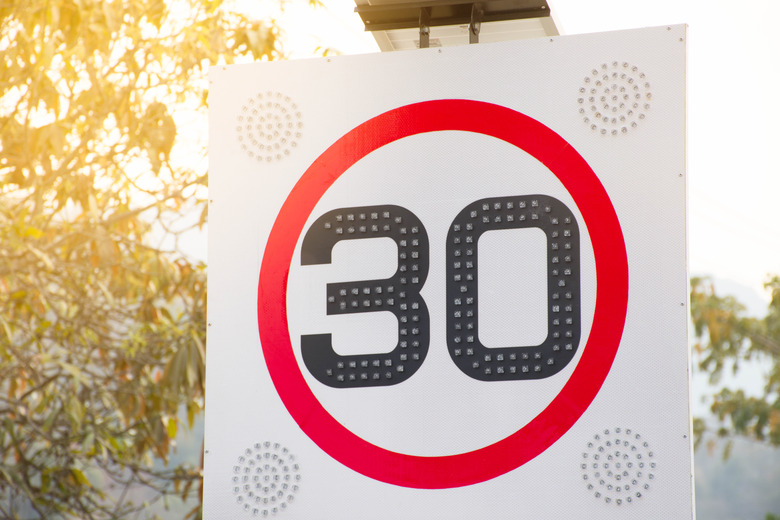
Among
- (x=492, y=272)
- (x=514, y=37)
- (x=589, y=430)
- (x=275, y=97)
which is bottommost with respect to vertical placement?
(x=589, y=430)

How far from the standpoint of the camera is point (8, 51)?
412cm

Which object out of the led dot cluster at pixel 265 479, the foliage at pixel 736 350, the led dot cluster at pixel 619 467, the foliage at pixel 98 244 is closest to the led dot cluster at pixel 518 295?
the led dot cluster at pixel 619 467

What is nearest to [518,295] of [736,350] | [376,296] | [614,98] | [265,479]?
[376,296]

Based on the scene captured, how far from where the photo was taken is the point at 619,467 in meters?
1.64

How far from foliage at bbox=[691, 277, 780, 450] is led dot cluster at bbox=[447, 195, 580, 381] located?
10934 mm

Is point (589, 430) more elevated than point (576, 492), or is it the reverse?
point (589, 430)

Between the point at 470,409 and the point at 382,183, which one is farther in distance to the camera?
the point at 382,183

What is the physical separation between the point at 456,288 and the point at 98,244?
11.2 feet

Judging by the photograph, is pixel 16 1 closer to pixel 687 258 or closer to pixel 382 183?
pixel 382 183

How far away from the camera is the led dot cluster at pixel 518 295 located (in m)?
1.73

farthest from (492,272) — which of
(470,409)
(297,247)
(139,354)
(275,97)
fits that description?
(139,354)

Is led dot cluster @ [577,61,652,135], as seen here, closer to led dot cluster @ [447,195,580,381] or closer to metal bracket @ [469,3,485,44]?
led dot cluster @ [447,195,580,381]

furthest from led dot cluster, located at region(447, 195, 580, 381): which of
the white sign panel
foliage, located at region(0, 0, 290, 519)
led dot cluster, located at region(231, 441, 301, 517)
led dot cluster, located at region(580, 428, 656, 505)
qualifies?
foliage, located at region(0, 0, 290, 519)

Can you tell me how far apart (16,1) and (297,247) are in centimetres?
269
